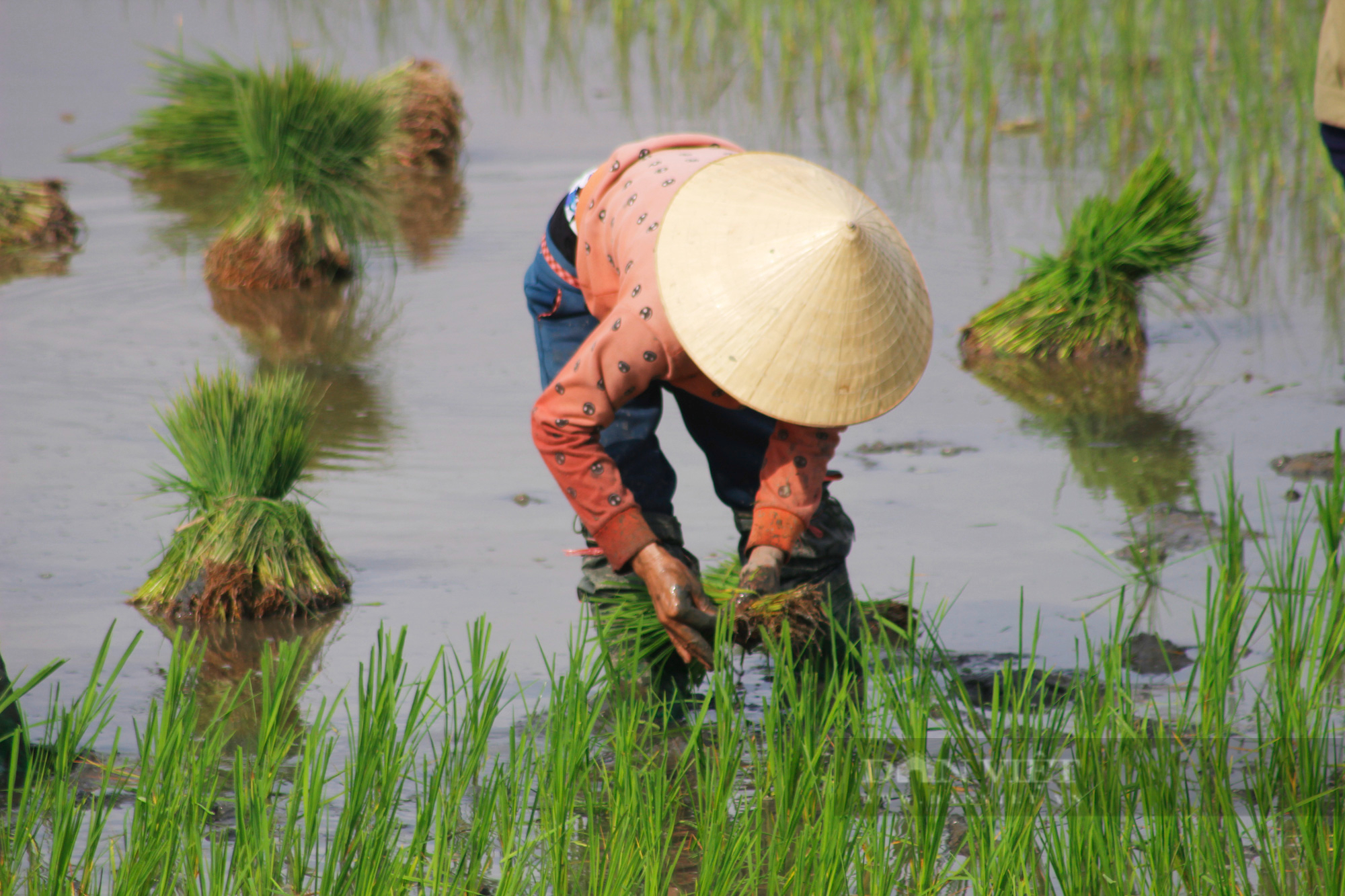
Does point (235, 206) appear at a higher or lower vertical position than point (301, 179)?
lower

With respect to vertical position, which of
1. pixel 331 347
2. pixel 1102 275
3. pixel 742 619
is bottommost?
pixel 742 619

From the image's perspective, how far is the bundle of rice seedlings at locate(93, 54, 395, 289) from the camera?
593cm

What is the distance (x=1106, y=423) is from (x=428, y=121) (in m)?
4.46

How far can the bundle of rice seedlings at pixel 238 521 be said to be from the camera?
11.4 ft

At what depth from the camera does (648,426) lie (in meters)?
3.02

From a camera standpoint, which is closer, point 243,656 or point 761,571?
point 761,571

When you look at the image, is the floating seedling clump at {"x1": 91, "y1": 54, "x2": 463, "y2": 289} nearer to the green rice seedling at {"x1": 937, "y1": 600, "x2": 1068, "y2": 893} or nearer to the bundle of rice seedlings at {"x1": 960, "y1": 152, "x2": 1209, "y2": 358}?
the bundle of rice seedlings at {"x1": 960, "y1": 152, "x2": 1209, "y2": 358}

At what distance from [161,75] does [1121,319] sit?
16.1ft

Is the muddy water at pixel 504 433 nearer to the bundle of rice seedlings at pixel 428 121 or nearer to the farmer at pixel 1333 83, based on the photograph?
the bundle of rice seedlings at pixel 428 121

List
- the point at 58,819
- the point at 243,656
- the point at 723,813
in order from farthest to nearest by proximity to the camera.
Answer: the point at 243,656
the point at 723,813
the point at 58,819

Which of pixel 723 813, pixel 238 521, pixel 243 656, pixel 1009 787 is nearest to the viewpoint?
pixel 723 813

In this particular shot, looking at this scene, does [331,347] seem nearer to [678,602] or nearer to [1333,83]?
[678,602]

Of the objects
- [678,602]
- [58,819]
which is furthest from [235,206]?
[58,819]

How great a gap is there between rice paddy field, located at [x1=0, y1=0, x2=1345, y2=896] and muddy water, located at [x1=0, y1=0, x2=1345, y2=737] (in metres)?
0.02
